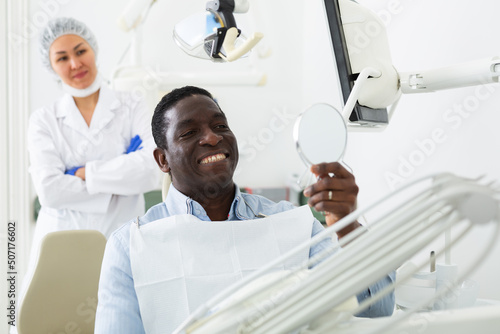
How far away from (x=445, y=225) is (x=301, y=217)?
67 cm

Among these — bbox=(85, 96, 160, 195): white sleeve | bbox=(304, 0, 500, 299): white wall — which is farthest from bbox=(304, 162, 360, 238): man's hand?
bbox=(85, 96, 160, 195): white sleeve

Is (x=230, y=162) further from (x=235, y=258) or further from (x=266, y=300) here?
(x=266, y=300)

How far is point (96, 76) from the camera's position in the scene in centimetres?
216

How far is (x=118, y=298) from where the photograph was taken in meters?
0.92

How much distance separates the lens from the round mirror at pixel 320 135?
59 cm

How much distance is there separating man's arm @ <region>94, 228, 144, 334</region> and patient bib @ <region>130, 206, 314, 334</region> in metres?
0.03

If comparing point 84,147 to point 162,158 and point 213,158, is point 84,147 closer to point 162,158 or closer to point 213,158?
point 162,158

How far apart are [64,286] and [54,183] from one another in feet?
1.79

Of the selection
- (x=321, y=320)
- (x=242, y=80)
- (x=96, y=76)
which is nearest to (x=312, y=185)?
(x=321, y=320)

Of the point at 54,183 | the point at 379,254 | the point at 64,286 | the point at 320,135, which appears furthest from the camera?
the point at 54,183

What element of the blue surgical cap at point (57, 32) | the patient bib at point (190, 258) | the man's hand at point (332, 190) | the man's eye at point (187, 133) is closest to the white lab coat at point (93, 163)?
the blue surgical cap at point (57, 32)

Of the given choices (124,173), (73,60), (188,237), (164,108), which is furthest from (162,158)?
(73,60)

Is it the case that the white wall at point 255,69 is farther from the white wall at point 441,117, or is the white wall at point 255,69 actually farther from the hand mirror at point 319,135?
the hand mirror at point 319,135

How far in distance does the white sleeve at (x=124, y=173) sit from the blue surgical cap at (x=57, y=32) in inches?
21.4
